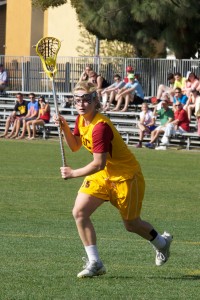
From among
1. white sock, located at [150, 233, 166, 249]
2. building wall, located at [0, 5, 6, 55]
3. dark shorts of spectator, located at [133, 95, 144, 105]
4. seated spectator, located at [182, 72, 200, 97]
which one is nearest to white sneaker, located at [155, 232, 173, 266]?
white sock, located at [150, 233, 166, 249]

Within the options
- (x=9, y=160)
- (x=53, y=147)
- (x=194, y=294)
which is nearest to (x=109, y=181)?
(x=194, y=294)

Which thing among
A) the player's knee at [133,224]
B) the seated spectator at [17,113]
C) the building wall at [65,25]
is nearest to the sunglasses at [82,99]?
the player's knee at [133,224]

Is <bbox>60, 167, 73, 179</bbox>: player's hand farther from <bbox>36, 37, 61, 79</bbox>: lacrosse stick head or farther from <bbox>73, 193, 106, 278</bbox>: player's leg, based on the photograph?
<bbox>36, 37, 61, 79</bbox>: lacrosse stick head

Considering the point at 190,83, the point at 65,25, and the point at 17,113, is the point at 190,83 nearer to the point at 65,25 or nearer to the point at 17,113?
the point at 17,113

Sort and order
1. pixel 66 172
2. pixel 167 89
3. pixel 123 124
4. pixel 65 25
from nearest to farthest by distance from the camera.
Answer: pixel 66 172 < pixel 167 89 < pixel 123 124 < pixel 65 25

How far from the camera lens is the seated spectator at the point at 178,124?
94.1ft

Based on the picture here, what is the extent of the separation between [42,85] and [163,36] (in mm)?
5984

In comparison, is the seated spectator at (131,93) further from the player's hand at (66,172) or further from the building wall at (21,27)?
the player's hand at (66,172)

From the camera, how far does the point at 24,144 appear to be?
1230 inches

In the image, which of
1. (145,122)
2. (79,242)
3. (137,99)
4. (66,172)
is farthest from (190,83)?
(66,172)

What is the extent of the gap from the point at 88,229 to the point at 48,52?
198 cm

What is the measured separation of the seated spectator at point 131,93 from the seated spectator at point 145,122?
129cm

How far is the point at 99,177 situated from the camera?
853cm

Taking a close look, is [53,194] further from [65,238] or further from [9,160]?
[9,160]
